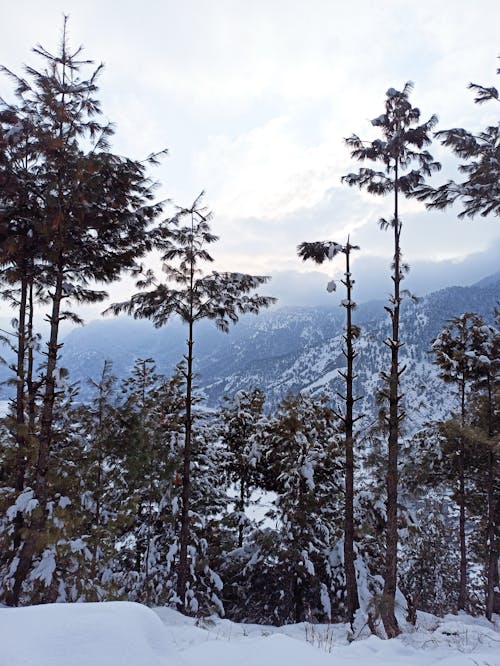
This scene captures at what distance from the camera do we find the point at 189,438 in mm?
12062

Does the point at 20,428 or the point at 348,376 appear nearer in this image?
the point at 20,428

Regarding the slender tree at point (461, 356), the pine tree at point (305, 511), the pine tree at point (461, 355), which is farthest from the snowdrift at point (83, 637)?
the slender tree at point (461, 356)

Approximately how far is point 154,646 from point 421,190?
38.1ft

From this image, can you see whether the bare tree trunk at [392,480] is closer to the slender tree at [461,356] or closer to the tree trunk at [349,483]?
the tree trunk at [349,483]

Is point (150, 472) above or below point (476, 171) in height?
below

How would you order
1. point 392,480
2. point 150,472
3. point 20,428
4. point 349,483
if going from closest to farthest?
point 20,428 < point 392,480 < point 349,483 < point 150,472

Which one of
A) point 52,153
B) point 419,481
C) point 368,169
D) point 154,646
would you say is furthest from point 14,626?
point 419,481

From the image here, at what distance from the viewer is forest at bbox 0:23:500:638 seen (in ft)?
26.8

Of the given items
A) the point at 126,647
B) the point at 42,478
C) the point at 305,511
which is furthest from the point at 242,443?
the point at 126,647

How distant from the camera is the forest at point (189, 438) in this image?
8180 mm

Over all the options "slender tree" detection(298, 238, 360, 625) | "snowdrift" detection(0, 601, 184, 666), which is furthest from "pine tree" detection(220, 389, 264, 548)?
"snowdrift" detection(0, 601, 184, 666)

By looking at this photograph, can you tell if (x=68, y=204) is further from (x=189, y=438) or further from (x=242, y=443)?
(x=242, y=443)

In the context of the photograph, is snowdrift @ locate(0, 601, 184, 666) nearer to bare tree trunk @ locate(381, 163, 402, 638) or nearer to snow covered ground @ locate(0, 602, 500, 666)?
snow covered ground @ locate(0, 602, 500, 666)

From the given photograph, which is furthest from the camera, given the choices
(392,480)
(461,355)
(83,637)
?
(461,355)
